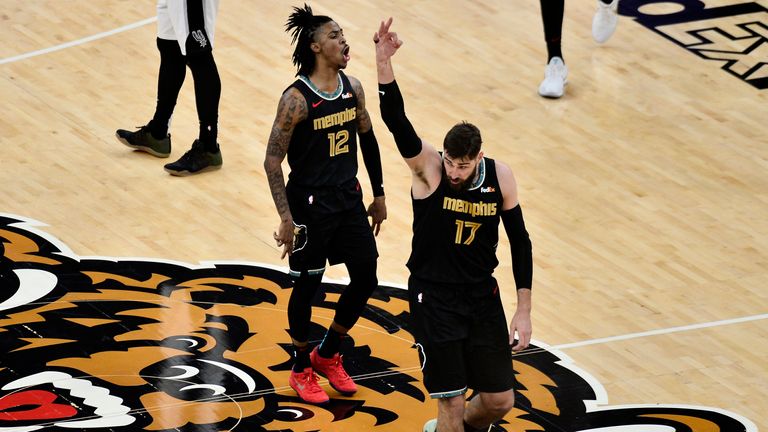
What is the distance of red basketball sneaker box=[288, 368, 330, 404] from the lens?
7.21 meters

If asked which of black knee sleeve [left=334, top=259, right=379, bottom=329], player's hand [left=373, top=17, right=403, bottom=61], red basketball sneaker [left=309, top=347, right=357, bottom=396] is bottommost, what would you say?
red basketball sneaker [left=309, top=347, right=357, bottom=396]

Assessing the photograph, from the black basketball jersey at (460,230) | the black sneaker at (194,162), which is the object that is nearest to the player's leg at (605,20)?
the black sneaker at (194,162)

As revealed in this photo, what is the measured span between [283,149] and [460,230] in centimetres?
110

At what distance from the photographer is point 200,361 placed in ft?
24.8

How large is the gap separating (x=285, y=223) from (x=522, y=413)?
156cm

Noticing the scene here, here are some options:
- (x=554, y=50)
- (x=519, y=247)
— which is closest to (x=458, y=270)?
(x=519, y=247)

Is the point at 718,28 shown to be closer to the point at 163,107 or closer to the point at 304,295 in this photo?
the point at 163,107

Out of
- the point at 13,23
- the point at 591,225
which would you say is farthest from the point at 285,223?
the point at 13,23

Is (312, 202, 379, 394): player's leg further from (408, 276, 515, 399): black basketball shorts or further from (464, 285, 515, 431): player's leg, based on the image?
(464, 285, 515, 431): player's leg

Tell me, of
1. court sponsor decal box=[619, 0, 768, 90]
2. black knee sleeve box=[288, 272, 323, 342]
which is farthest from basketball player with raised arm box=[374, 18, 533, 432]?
court sponsor decal box=[619, 0, 768, 90]

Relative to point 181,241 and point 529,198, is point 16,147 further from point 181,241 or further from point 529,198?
point 529,198

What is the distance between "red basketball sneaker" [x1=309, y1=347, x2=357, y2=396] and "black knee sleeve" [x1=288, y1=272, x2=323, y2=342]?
23 centimetres

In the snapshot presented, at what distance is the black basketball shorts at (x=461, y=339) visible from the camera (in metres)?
6.32

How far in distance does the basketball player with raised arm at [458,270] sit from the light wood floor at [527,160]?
1.48m
